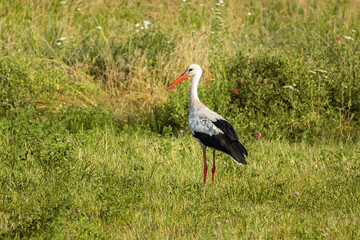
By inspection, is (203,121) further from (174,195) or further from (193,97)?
(174,195)

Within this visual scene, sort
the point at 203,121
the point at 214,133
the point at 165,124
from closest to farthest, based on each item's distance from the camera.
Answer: the point at 214,133 < the point at 203,121 < the point at 165,124

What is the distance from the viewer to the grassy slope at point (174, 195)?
393cm

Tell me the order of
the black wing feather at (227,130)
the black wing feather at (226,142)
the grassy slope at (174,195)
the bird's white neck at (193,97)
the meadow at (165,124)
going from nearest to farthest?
1. the grassy slope at (174,195)
2. the meadow at (165,124)
3. the black wing feather at (226,142)
4. the black wing feather at (227,130)
5. the bird's white neck at (193,97)

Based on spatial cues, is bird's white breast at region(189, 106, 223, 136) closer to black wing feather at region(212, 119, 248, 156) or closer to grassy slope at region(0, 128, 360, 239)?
black wing feather at region(212, 119, 248, 156)

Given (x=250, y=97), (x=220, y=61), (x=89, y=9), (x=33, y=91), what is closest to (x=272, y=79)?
(x=250, y=97)

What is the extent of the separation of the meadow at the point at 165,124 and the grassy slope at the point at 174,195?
0.02m

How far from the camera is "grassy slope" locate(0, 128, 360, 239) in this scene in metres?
3.93

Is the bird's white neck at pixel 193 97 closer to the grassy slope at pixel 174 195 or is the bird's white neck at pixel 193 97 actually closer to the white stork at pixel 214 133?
the white stork at pixel 214 133

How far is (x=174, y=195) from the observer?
4.55 meters

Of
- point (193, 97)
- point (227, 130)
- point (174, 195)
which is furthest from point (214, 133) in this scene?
point (174, 195)

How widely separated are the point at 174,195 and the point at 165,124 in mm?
2670

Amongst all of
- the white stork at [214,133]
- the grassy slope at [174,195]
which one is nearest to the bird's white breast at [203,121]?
the white stork at [214,133]

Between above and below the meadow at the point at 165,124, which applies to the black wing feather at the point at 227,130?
above

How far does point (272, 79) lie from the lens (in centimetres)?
727
